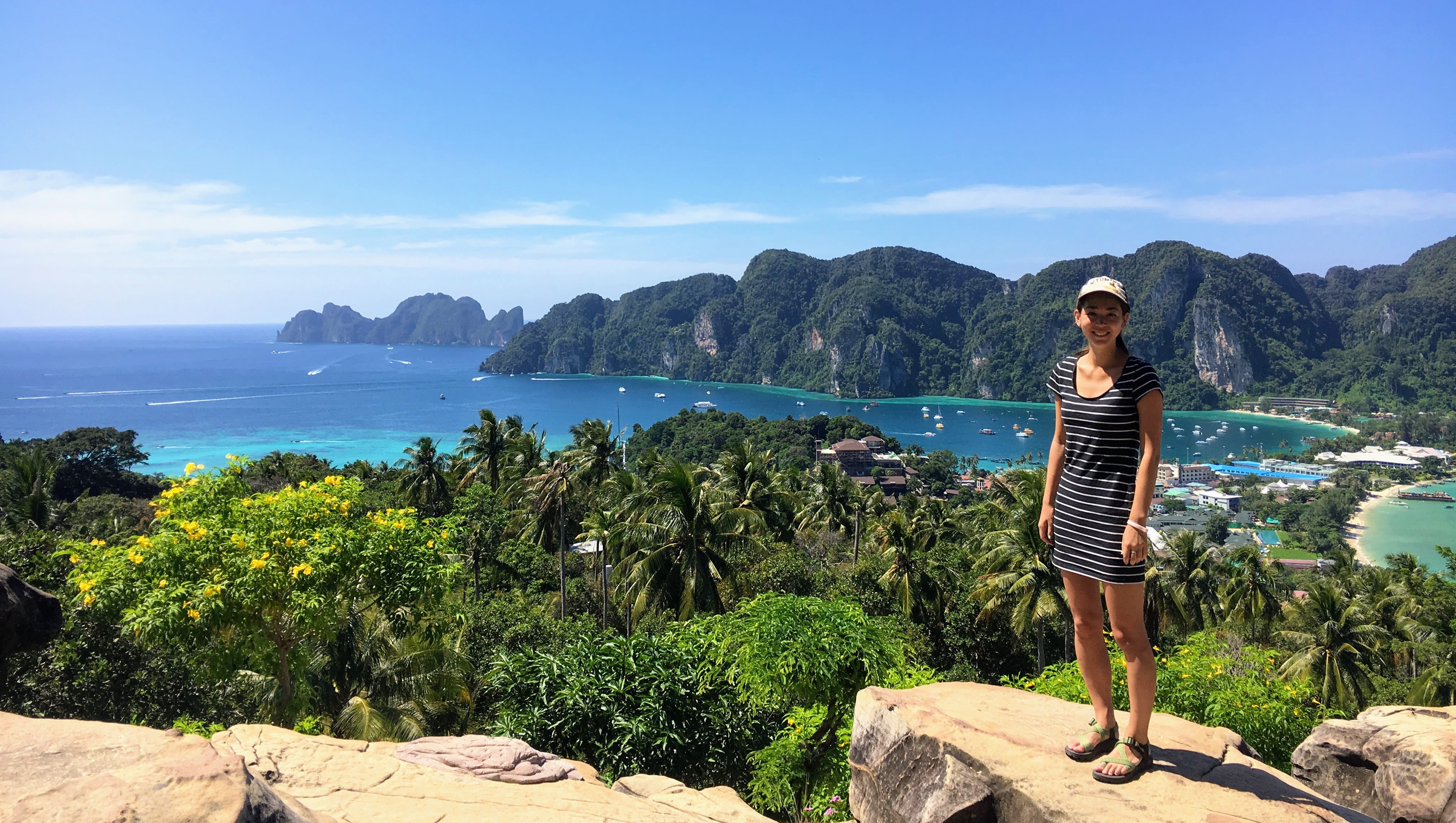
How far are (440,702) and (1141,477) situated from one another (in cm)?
972

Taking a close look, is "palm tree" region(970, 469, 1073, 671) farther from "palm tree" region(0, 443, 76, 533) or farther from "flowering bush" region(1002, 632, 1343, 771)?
"palm tree" region(0, 443, 76, 533)

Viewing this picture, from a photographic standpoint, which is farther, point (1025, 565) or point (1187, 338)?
point (1187, 338)

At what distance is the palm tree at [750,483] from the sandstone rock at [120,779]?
18.1 meters

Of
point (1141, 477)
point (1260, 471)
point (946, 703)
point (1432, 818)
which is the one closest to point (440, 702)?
point (946, 703)

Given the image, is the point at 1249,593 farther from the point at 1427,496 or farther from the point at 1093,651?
the point at 1427,496

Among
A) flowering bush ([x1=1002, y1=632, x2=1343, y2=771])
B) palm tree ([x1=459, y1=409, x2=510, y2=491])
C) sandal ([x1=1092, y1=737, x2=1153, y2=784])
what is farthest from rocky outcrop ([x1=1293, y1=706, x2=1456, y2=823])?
palm tree ([x1=459, y1=409, x2=510, y2=491])

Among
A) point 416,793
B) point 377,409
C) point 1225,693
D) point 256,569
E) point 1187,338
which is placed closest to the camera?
point 416,793

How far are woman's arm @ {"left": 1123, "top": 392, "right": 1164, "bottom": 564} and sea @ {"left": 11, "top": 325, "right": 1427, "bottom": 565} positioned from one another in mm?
63347

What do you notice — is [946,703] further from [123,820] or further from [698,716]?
[123,820]

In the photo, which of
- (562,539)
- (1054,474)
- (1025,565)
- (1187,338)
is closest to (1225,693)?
(1025,565)

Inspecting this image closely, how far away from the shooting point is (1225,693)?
26.5 feet

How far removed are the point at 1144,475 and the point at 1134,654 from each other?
112 centimetres

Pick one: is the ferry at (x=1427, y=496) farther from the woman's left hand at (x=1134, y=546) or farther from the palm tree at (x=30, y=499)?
the palm tree at (x=30, y=499)

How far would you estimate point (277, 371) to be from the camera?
171 m
